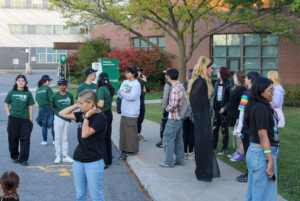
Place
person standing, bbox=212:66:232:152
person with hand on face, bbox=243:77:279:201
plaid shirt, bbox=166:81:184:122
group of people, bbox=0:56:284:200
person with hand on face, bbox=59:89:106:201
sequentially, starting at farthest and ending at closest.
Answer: person standing, bbox=212:66:232:152, plaid shirt, bbox=166:81:184:122, person with hand on face, bbox=59:89:106:201, group of people, bbox=0:56:284:200, person with hand on face, bbox=243:77:279:201

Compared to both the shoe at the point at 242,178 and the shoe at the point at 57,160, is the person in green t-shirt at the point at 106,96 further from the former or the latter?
the shoe at the point at 242,178

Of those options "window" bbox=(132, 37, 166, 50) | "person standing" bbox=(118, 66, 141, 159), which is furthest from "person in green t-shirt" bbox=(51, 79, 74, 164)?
"window" bbox=(132, 37, 166, 50)

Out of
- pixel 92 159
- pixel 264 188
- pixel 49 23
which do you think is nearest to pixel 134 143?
pixel 92 159

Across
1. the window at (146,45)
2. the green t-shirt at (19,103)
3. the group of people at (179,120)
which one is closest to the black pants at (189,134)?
the group of people at (179,120)

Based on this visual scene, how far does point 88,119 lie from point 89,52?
27194 mm

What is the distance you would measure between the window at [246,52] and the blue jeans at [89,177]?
18.3 metres

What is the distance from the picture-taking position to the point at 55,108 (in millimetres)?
7141

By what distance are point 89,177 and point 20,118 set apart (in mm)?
3796

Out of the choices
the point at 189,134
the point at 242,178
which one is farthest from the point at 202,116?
the point at 189,134

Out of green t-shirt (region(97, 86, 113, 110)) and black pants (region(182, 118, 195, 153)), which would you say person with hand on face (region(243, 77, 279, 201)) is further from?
green t-shirt (region(97, 86, 113, 110))

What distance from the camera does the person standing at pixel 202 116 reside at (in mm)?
5032

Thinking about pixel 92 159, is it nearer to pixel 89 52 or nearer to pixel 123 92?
pixel 123 92

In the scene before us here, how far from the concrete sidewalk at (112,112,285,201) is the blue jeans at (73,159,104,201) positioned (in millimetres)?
1227

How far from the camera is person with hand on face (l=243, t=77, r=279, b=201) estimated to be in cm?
338
